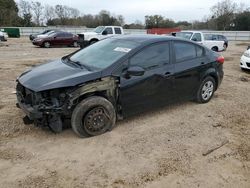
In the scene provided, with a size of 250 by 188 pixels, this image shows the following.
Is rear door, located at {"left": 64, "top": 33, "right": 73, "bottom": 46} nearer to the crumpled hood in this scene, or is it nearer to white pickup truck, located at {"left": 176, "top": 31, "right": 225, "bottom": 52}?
white pickup truck, located at {"left": 176, "top": 31, "right": 225, "bottom": 52}

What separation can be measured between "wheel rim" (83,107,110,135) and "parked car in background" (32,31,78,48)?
19.0m

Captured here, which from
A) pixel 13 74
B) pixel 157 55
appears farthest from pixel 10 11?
pixel 157 55

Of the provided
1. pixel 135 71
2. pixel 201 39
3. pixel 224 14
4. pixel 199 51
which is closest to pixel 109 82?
pixel 135 71

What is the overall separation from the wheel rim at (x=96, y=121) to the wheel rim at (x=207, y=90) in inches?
101

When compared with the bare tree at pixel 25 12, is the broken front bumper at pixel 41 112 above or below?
below

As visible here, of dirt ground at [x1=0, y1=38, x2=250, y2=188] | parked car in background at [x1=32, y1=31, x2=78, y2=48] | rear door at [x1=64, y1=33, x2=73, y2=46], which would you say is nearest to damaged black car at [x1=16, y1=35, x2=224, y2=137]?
dirt ground at [x1=0, y1=38, x2=250, y2=188]

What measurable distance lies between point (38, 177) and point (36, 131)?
4.39ft

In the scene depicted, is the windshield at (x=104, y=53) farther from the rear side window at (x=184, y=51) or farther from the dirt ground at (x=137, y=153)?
the dirt ground at (x=137, y=153)

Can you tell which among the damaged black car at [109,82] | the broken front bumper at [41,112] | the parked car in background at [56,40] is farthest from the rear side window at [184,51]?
the parked car in background at [56,40]

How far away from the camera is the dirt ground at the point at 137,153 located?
347 cm

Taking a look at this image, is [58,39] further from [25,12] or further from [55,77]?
[25,12]

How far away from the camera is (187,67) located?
564cm

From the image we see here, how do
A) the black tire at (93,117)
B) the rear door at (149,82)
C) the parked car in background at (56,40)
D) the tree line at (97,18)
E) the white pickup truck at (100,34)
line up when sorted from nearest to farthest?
1. the black tire at (93,117)
2. the rear door at (149,82)
3. the white pickup truck at (100,34)
4. the parked car in background at (56,40)
5. the tree line at (97,18)

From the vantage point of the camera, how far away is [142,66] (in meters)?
4.93
